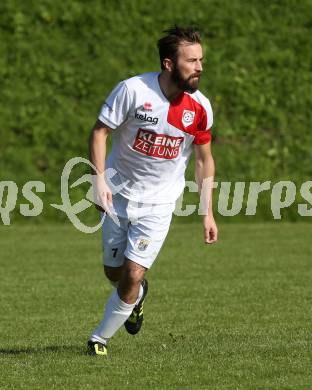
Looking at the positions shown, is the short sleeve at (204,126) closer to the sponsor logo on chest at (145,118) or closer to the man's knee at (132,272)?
the sponsor logo on chest at (145,118)

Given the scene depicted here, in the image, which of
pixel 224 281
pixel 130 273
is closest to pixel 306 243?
pixel 224 281

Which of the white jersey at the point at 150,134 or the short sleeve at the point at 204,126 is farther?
the short sleeve at the point at 204,126

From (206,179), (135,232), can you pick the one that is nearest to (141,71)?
(206,179)

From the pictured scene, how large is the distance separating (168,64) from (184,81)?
0.16 meters

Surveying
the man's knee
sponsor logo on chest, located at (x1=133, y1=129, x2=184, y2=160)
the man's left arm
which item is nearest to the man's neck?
sponsor logo on chest, located at (x1=133, y1=129, x2=184, y2=160)

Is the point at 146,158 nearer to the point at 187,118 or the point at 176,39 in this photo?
the point at 187,118

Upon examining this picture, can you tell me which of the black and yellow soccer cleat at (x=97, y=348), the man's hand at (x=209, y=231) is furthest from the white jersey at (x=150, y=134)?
the black and yellow soccer cleat at (x=97, y=348)

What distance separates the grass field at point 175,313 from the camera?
616 cm

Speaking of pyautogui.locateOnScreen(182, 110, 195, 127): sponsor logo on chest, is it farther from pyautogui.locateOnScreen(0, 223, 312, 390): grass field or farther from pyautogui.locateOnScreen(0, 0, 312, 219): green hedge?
pyautogui.locateOnScreen(0, 0, 312, 219): green hedge

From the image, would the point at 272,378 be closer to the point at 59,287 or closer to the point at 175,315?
the point at 175,315

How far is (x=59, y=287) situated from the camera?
10.6 metres

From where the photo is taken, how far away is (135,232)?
6906mm

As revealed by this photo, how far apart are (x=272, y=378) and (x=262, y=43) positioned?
1139cm

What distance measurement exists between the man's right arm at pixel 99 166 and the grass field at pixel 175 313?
0.95 metres
